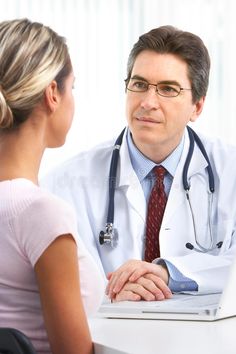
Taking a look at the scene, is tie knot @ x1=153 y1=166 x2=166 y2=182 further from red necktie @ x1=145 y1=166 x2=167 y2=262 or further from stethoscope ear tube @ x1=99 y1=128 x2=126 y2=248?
stethoscope ear tube @ x1=99 y1=128 x2=126 y2=248

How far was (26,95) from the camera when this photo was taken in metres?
1.16

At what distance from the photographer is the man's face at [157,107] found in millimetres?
2193

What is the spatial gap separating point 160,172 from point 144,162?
0.18 ft

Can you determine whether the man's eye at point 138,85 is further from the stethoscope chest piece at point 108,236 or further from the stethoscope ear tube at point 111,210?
the stethoscope chest piece at point 108,236

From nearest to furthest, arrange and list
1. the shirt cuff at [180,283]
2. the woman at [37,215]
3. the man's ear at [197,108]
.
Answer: the woman at [37,215] < the shirt cuff at [180,283] < the man's ear at [197,108]

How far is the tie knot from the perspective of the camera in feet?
7.30

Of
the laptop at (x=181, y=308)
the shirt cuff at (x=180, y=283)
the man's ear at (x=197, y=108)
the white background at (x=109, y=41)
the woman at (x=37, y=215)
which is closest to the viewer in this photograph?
the woman at (x=37, y=215)

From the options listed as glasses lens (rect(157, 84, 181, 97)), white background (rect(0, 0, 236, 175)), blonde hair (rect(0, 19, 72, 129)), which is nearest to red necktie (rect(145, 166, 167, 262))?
glasses lens (rect(157, 84, 181, 97))

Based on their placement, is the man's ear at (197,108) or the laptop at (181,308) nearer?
the laptop at (181,308)

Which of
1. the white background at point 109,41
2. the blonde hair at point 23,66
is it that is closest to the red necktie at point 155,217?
the blonde hair at point 23,66

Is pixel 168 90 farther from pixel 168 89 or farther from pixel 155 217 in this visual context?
pixel 155 217

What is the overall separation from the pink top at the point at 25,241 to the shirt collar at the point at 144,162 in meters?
1.07

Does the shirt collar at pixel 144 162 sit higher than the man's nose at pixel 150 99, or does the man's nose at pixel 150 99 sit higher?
the man's nose at pixel 150 99

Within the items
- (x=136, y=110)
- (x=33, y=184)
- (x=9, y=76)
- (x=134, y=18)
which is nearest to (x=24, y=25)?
(x=9, y=76)
